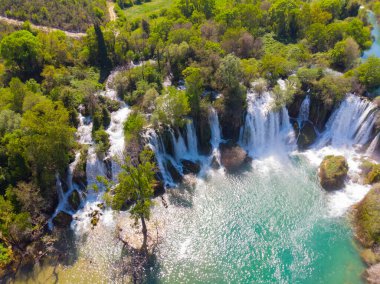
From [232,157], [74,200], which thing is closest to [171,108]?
[232,157]

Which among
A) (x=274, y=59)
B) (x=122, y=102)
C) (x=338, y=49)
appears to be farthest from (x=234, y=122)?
(x=338, y=49)

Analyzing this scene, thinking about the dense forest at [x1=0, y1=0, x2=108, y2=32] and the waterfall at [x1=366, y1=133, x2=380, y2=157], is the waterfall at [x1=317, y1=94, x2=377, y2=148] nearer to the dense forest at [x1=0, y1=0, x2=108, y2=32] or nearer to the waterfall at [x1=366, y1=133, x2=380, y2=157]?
the waterfall at [x1=366, y1=133, x2=380, y2=157]

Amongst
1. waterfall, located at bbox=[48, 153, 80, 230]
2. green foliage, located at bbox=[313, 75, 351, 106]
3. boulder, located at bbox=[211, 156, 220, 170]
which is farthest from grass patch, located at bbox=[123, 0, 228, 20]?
waterfall, located at bbox=[48, 153, 80, 230]

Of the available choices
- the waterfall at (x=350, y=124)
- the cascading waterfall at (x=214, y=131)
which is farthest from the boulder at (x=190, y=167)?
the waterfall at (x=350, y=124)

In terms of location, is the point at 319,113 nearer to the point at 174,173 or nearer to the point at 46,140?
the point at 174,173

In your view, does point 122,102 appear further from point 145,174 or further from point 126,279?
point 126,279
